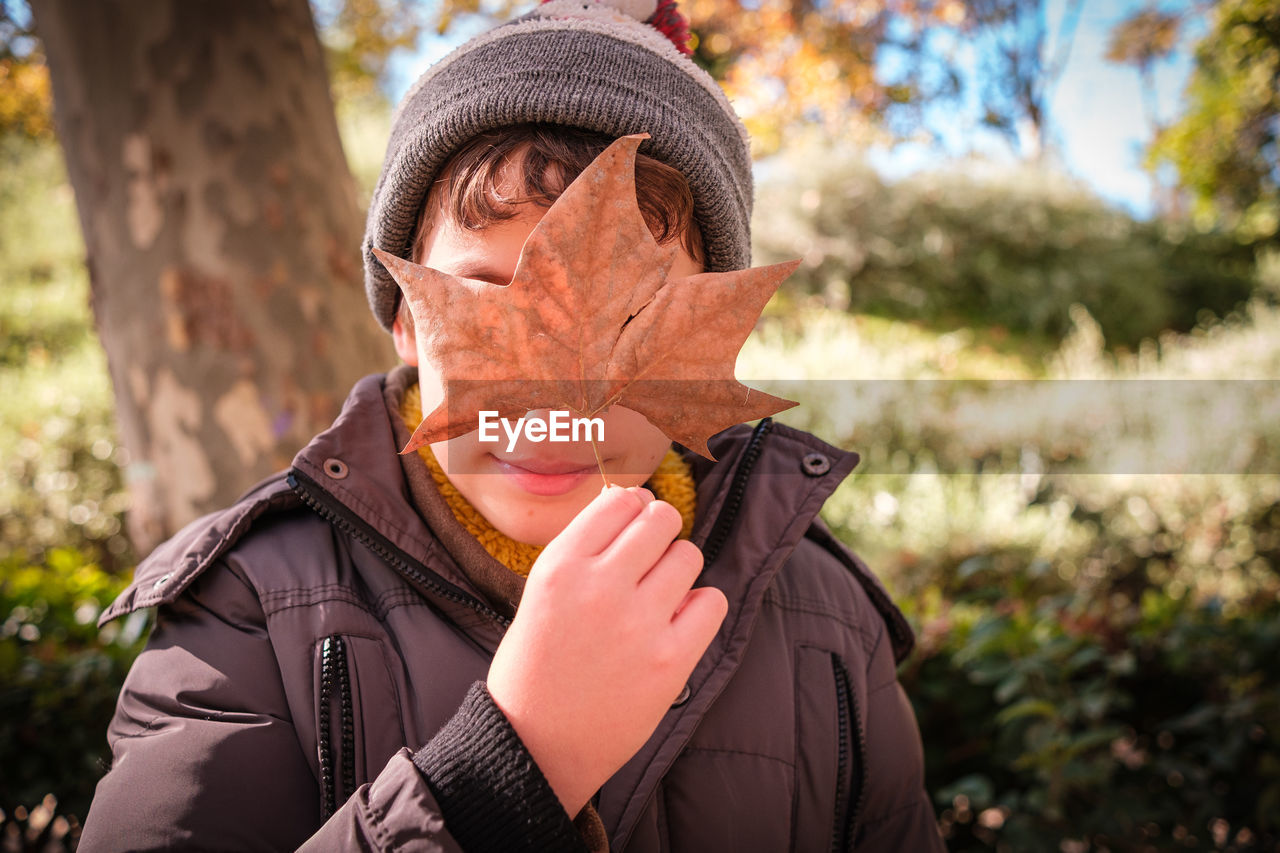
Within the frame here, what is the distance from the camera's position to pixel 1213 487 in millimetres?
4406

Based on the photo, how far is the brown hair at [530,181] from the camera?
41.4 inches

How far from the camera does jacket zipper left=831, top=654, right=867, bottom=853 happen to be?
4.06ft

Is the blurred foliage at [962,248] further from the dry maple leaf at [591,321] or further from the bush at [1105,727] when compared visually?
the dry maple leaf at [591,321]

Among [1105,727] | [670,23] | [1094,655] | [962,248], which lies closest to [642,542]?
[670,23]

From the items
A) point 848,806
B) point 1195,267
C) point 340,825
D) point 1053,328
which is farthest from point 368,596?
point 1195,267

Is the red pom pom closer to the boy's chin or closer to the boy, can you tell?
the boy

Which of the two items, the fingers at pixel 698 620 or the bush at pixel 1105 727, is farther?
the bush at pixel 1105 727

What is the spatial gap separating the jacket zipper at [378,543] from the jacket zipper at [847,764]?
56 cm

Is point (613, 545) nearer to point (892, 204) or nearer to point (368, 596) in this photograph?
point (368, 596)

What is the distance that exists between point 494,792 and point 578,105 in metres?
0.85

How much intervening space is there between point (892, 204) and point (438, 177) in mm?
9516

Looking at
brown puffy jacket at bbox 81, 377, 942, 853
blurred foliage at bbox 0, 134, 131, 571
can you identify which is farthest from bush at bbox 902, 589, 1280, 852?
blurred foliage at bbox 0, 134, 131, 571

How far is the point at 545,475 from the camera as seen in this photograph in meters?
1.06

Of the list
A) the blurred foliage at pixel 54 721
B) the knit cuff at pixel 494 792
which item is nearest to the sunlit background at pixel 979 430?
the blurred foliage at pixel 54 721
